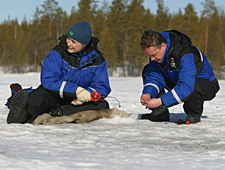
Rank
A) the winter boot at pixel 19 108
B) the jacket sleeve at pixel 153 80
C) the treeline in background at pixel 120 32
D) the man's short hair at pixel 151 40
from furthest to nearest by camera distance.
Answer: the treeline in background at pixel 120 32
the jacket sleeve at pixel 153 80
the man's short hair at pixel 151 40
the winter boot at pixel 19 108

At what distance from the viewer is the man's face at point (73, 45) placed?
11.2 ft

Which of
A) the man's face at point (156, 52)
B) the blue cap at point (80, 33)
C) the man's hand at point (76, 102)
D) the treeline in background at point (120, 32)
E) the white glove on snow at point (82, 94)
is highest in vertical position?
the treeline in background at point (120, 32)

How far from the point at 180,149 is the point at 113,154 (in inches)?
21.9

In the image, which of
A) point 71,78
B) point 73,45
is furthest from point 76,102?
point 73,45

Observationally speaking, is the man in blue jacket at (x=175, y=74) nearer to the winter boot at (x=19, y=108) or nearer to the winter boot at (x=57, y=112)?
the winter boot at (x=57, y=112)

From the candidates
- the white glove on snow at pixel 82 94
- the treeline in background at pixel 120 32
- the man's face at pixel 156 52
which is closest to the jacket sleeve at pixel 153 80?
the man's face at pixel 156 52

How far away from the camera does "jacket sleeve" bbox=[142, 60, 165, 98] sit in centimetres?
359

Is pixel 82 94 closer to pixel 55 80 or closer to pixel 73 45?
pixel 55 80

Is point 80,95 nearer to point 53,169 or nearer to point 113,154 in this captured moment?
point 113,154

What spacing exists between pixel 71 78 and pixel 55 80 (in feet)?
0.70

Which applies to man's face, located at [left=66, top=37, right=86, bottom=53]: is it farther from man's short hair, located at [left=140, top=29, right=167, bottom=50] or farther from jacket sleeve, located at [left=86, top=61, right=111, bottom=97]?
man's short hair, located at [left=140, top=29, right=167, bottom=50]

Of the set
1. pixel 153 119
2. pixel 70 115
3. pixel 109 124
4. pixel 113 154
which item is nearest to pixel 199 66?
pixel 153 119

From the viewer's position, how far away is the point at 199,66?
3219mm

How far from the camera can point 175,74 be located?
3.42m
